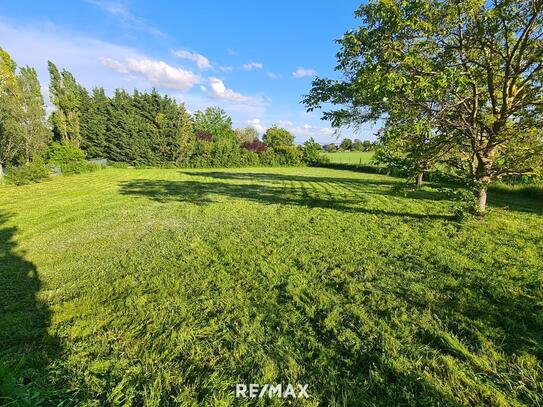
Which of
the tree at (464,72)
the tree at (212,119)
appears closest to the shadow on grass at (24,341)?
the tree at (464,72)

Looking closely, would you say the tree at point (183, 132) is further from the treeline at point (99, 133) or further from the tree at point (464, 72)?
the tree at point (464, 72)

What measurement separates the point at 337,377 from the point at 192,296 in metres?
2.25

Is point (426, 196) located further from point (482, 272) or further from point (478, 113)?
point (482, 272)

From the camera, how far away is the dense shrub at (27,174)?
15659 millimetres

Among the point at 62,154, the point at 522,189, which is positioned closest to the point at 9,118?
the point at 62,154

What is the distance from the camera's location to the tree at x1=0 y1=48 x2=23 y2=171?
54.1 ft

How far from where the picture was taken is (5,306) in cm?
352

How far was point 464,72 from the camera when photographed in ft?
17.8

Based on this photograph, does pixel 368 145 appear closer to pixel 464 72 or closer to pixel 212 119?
pixel 464 72

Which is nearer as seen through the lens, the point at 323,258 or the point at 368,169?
the point at 323,258

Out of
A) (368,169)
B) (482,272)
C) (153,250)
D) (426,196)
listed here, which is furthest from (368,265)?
(368,169)
